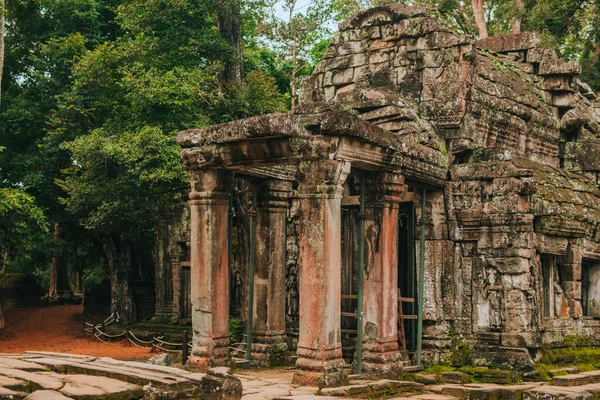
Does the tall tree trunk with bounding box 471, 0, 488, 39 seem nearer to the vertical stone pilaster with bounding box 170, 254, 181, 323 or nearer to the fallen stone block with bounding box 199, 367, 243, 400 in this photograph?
the vertical stone pilaster with bounding box 170, 254, 181, 323

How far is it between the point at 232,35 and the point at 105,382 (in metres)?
14.8

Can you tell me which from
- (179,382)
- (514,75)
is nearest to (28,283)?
(514,75)

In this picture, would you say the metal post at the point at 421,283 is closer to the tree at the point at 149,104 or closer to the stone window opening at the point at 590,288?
the stone window opening at the point at 590,288

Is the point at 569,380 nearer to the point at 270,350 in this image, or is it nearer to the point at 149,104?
the point at 270,350

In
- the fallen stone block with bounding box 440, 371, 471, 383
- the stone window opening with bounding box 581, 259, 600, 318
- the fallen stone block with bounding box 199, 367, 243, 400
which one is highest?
the stone window opening with bounding box 581, 259, 600, 318

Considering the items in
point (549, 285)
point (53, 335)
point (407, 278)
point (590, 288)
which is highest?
point (407, 278)

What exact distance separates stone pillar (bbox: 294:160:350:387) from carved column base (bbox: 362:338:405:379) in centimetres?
95

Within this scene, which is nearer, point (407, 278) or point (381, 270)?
point (381, 270)

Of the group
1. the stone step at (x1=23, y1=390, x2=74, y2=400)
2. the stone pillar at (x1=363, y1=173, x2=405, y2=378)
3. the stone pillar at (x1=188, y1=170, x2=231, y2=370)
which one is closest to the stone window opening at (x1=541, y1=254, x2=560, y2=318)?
the stone pillar at (x1=363, y1=173, x2=405, y2=378)

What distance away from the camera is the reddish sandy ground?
67.5 ft

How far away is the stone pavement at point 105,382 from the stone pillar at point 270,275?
305 centimetres

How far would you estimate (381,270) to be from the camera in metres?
9.49

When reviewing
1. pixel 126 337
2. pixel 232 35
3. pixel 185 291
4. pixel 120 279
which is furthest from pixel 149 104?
pixel 120 279

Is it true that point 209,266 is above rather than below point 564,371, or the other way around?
above
